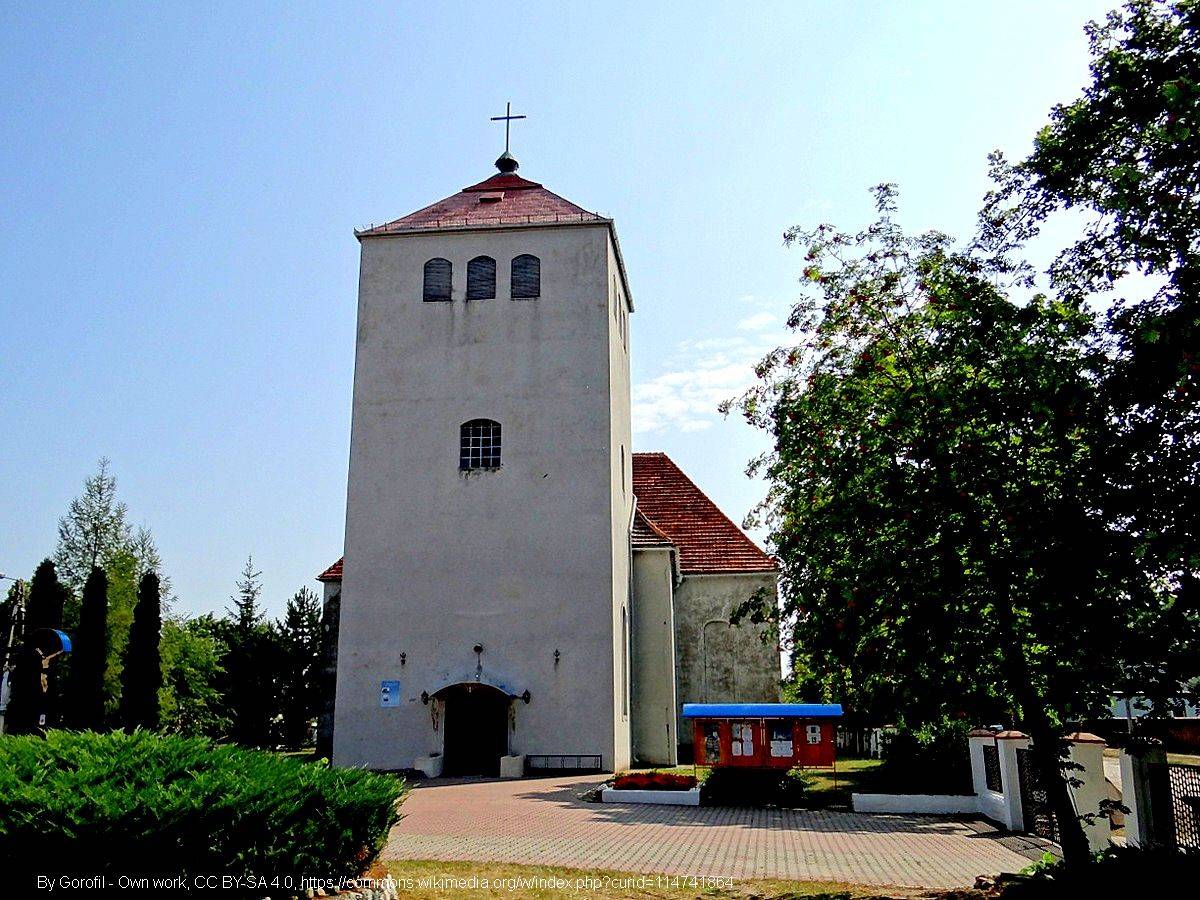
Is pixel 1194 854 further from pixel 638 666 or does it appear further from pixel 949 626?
pixel 638 666

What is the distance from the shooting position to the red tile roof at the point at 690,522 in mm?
33844

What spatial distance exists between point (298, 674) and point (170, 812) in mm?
31652

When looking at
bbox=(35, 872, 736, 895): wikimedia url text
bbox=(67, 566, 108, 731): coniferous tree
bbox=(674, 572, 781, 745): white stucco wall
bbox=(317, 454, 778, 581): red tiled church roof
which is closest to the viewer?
bbox=(35, 872, 736, 895): wikimedia url text

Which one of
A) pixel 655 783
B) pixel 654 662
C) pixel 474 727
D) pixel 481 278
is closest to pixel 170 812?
pixel 655 783

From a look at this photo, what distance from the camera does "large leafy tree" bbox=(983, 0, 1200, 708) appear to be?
24.3 ft

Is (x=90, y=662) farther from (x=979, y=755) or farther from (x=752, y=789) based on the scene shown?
(x=979, y=755)

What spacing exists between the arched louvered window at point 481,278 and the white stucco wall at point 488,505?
0.19 metres

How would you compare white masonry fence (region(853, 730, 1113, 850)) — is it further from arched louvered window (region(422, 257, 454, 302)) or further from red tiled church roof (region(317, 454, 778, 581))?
arched louvered window (region(422, 257, 454, 302))

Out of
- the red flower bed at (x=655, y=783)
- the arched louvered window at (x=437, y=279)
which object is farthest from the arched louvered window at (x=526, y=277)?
the red flower bed at (x=655, y=783)

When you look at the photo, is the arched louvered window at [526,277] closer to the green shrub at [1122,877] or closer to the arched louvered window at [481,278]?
the arched louvered window at [481,278]

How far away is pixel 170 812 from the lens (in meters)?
7.46

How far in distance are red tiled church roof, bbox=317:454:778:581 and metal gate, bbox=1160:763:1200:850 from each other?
2211 centimetres

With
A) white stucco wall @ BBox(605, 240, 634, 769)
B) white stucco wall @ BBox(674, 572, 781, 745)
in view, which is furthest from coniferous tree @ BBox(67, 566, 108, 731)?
white stucco wall @ BBox(674, 572, 781, 745)

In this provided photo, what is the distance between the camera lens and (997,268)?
10250mm
